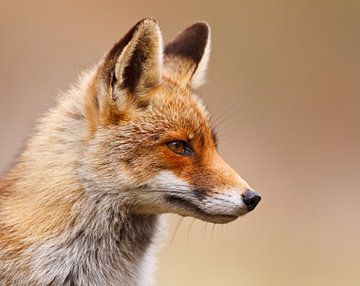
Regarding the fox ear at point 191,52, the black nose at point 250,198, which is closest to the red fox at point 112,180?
the black nose at point 250,198

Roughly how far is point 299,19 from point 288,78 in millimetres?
1147

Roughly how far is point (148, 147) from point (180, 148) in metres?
0.21

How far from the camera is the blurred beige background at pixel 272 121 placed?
12531 mm

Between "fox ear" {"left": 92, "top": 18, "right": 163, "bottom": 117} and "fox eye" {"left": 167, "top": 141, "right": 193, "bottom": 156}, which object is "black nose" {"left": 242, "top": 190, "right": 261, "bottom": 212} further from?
"fox ear" {"left": 92, "top": 18, "right": 163, "bottom": 117}

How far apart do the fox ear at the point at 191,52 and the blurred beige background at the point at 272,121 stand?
376 centimetres

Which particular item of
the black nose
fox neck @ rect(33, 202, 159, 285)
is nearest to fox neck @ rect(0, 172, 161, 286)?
fox neck @ rect(33, 202, 159, 285)

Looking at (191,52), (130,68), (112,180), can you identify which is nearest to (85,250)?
(112,180)

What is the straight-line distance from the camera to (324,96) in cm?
1591

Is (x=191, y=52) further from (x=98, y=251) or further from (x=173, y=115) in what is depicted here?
(x=98, y=251)

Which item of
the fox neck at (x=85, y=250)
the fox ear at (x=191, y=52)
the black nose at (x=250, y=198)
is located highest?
the fox ear at (x=191, y=52)

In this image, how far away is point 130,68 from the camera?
7.03 m

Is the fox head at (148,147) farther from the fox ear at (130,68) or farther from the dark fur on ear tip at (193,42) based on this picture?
the dark fur on ear tip at (193,42)

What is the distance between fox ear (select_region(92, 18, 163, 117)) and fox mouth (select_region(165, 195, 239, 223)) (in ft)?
2.33

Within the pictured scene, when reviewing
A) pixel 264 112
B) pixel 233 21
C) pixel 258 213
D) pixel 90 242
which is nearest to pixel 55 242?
pixel 90 242
